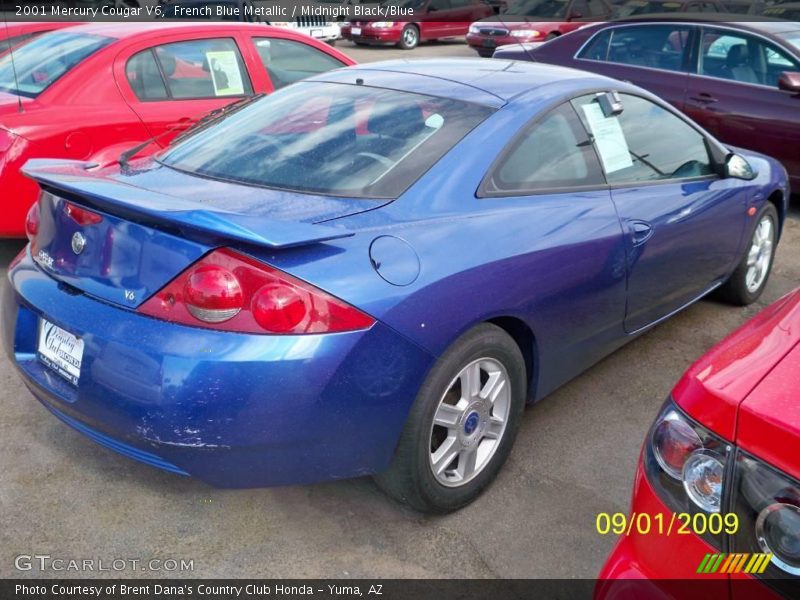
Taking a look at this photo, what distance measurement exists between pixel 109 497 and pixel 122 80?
10.4 ft

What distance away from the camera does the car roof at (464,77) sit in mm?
3217

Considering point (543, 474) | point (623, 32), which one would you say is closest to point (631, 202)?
point (543, 474)

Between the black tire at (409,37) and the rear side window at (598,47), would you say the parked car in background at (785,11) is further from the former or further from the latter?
the black tire at (409,37)

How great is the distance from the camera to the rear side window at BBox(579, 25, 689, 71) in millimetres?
→ 7285

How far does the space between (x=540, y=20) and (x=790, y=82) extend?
9.39 m

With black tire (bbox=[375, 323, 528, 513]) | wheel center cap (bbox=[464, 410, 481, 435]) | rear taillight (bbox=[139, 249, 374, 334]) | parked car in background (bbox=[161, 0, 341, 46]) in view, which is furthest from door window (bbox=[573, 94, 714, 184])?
parked car in background (bbox=[161, 0, 341, 46])

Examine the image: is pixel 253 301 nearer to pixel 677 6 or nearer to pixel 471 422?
pixel 471 422

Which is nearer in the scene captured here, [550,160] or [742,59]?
[550,160]

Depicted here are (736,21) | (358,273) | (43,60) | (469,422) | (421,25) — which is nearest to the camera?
(358,273)

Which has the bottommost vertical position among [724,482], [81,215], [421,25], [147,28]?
[421,25]

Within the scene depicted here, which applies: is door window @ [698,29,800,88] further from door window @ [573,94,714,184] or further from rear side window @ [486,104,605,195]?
rear side window @ [486,104,605,195]

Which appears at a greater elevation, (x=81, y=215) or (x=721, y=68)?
(x=721, y=68)

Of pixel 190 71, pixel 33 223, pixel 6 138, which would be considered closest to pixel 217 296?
pixel 33 223

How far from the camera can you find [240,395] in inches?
89.1
